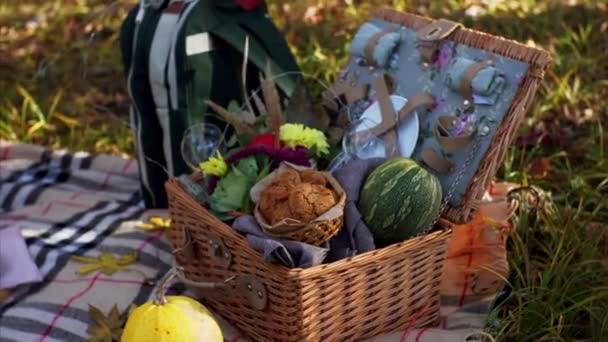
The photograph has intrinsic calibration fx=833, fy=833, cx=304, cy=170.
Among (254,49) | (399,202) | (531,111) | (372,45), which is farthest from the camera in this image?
(531,111)

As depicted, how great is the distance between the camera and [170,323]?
1.50m

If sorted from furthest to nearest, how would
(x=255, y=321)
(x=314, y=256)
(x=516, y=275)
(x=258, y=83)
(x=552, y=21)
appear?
(x=552, y=21)
(x=258, y=83)
(x=516, y=275)
(x=255, y=321)
(x=314, y=256)

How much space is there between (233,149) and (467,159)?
570mm

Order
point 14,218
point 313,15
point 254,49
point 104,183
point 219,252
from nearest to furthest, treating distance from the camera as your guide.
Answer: point 219,252, point 254,49, point 14,218, point 104,183, point 313,15

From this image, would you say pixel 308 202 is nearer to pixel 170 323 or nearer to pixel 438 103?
pixel 170 323

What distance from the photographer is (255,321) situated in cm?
170

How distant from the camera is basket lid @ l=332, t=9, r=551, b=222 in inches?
69.7

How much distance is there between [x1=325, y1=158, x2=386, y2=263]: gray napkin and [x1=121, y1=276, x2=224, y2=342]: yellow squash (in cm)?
27

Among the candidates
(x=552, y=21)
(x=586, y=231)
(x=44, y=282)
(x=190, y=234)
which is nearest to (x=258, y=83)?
(x=190, y=234)

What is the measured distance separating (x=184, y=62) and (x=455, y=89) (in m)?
0.70

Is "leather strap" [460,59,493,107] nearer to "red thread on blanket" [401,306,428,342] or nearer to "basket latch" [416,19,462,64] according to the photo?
"basket latch" [416,19,462,64]

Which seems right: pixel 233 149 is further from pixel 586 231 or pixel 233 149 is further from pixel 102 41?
pixel 102 41

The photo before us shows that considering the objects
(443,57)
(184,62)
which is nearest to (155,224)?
(184,62)

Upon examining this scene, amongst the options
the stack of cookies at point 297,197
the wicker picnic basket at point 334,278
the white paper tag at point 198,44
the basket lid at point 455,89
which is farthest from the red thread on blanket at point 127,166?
the stack of cookies at point 297,197
